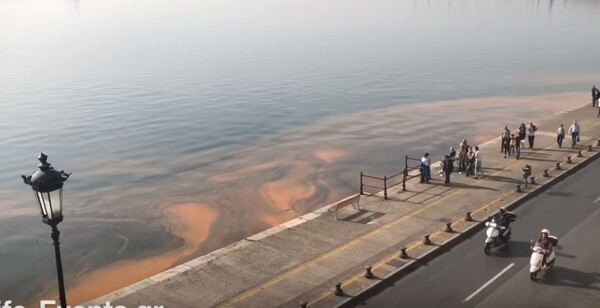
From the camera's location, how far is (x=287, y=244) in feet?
64.0

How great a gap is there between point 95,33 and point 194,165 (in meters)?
115

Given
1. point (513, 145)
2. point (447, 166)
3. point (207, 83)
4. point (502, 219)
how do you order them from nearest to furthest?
1. point (502, 219)
2. point (447, 166)
3. point (513, 145)
4. point (207, 83)

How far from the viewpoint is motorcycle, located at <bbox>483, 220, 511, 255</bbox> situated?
18141mm

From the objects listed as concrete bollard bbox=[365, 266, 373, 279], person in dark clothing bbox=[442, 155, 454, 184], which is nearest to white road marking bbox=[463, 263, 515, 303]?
concrete bollard bbox=[365, 266, 373, 279]

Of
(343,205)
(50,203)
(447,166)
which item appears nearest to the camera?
(50,203)

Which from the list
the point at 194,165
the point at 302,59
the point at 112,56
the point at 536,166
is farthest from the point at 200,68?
the point at 536,166

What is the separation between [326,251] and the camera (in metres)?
18.8

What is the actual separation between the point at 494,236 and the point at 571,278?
2.42 m

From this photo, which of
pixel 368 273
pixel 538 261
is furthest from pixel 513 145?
pixel 368 273

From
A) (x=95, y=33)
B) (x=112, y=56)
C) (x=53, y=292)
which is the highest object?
(x=95, y=33)

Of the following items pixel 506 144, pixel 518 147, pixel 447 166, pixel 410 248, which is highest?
pixel 506 144

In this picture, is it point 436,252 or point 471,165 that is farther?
point 471,165

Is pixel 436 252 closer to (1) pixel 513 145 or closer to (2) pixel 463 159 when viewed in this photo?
(2) pixel 463 159

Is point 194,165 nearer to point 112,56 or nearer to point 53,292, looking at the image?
point 53,292
